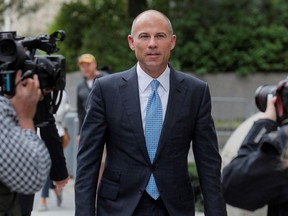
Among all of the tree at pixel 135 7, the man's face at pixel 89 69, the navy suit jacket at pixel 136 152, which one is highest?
the navy suit jacket at pixel 136 152

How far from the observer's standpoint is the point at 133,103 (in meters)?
5.81

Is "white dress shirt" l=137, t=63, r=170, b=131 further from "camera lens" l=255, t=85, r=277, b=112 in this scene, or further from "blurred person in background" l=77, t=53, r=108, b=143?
"blurred person in background" l=77, t=53, r=108, b=143

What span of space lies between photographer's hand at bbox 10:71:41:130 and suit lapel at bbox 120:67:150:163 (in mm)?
1463

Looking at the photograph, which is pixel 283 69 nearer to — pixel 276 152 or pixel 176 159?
pixel 176 159

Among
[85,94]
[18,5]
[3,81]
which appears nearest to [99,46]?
[18,5]

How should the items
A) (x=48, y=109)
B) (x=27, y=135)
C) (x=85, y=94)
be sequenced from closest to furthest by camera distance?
(x=27, y=135) → (x=48, y=109) → (x=85, y=94)

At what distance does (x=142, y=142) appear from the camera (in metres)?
5.71

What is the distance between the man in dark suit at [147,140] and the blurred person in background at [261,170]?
5.50ft

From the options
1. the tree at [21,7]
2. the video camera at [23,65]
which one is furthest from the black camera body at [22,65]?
the tree at [21,7]

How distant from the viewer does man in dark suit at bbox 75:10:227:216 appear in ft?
18.7

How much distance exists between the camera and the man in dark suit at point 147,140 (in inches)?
225

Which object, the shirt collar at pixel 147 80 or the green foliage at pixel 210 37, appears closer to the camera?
the shirt collar at pixel 147 80

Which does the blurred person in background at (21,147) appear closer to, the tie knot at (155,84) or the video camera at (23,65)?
the video camera at (23,65)

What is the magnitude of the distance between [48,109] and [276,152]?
1912mm
